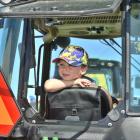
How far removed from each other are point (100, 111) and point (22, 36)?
77cm

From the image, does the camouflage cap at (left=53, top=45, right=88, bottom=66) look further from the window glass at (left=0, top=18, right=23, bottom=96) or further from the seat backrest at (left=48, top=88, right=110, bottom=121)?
the window glass at (left=0, top=18, right=23, bottom=96)

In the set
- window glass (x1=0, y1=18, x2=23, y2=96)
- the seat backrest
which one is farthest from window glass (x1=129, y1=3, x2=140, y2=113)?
window glass (x1=0, y1=18, x2=23, y2=96)

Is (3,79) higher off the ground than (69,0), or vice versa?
(69,0)

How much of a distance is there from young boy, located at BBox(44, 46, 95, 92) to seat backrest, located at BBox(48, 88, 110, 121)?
0.06 metres

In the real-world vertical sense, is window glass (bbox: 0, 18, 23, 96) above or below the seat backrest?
above

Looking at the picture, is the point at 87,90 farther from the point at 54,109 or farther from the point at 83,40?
the point at 83,40

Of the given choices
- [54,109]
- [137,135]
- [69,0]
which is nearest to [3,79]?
[54,109]

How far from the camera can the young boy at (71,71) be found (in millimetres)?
3887

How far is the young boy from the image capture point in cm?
389

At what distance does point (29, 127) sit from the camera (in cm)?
376

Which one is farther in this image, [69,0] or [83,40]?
[83,40]

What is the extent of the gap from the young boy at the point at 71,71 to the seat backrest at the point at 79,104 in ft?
0.19

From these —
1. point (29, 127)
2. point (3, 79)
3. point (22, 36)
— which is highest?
point (22, 36)

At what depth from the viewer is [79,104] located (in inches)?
150
